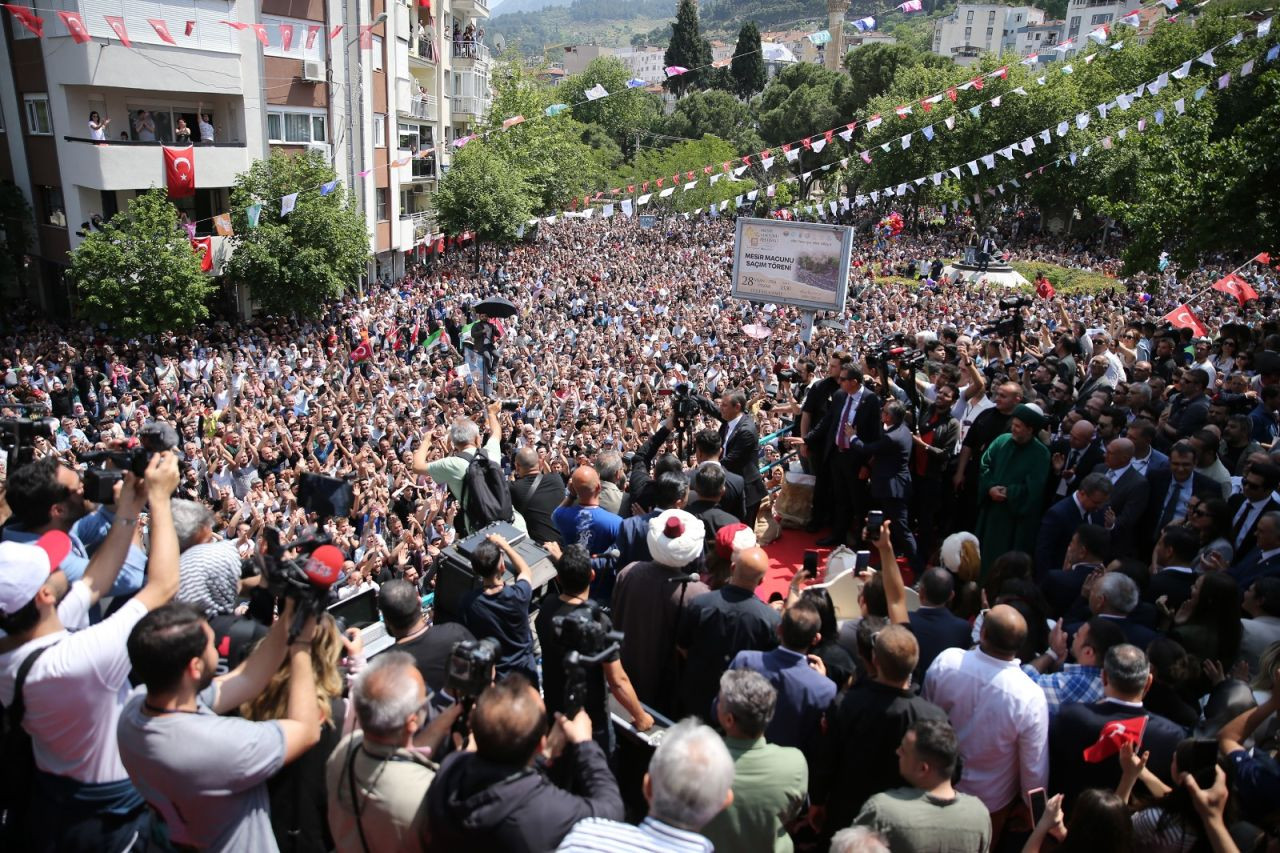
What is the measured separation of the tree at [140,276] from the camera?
17.0 metres

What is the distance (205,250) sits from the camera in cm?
1927

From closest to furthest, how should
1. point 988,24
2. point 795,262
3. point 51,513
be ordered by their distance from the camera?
1. point 51,513
2. point 795,262
3. point 988,24

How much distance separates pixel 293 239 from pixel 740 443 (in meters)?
17.0

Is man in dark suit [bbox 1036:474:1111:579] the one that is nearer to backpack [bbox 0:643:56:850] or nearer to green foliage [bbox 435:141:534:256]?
backpack [bbox 0:643:56:850]

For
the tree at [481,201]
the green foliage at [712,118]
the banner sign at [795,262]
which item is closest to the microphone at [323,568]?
the banner sign at [795,262]

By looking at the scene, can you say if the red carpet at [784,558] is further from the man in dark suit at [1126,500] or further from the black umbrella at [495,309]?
the black umbrella at [495,309]

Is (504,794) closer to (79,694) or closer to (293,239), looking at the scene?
(79,694)

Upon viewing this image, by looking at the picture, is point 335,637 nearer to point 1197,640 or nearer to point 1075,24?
point 1197,640

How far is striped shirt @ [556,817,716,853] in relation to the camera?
2.33 meters

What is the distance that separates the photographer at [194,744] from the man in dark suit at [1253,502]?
484 centimetres

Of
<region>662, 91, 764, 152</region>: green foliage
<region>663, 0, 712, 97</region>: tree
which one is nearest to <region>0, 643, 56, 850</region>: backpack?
<region>662, 91, 764, 152</region>: green foliage

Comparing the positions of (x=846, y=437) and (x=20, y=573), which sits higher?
(x=20, y=573)

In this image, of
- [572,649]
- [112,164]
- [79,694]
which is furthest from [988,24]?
[79,694]

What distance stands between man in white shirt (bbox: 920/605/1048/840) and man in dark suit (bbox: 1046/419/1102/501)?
9.48ft
